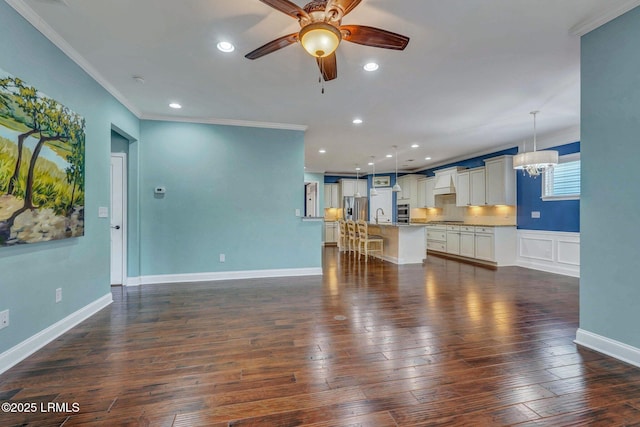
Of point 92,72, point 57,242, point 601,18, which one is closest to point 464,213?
point 601,18

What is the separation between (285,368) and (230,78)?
2.95m

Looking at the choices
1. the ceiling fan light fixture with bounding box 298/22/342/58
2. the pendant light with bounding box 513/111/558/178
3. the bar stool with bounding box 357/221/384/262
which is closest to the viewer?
the ceiling fan light fixture with bounding box 298/22/342/58

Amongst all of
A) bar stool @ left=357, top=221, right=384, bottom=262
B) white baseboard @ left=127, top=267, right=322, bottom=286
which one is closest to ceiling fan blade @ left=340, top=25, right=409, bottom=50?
white baseboard @ left=127, top=267, right=322, bottom=286

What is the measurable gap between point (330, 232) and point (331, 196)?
4.33 ft

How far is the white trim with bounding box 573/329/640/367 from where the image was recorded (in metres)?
2.04

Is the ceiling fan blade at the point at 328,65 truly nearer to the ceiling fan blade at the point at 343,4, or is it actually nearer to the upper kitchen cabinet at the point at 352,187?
the ceiling fan blade at the point at 343,4

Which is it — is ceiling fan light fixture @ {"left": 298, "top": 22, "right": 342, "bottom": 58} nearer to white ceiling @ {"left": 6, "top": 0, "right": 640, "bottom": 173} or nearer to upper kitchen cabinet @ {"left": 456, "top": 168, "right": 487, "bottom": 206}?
white ceiling @ {"left": 6, "top": 0, "right": 640, "bottom": 173}

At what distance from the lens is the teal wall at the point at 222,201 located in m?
4.39

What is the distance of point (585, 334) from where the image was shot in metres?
2.35

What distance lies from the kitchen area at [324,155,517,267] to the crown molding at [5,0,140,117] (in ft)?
17.9

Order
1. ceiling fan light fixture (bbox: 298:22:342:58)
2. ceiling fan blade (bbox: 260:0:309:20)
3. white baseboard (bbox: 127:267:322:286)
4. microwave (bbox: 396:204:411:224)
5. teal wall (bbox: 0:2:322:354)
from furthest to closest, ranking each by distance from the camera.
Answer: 1. microwave (bbox: 396:204:411:224)
2. white baseboard (bbox: 127:267:322:286)
3. teal wall (bbox: 0:2:322:354)
4. ceiling fan light fixture (bbox: 298:22:342:58)
5. ceiling fan blade (bbox: 260:0:309:20)

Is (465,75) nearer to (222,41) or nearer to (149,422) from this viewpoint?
(222,41)

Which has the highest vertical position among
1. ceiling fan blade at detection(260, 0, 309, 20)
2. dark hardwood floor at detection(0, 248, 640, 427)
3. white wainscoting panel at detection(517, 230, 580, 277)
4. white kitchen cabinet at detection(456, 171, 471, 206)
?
ceiling fan blade at detection(260, 0, 309, 20)

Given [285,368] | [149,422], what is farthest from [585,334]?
[149,422]
